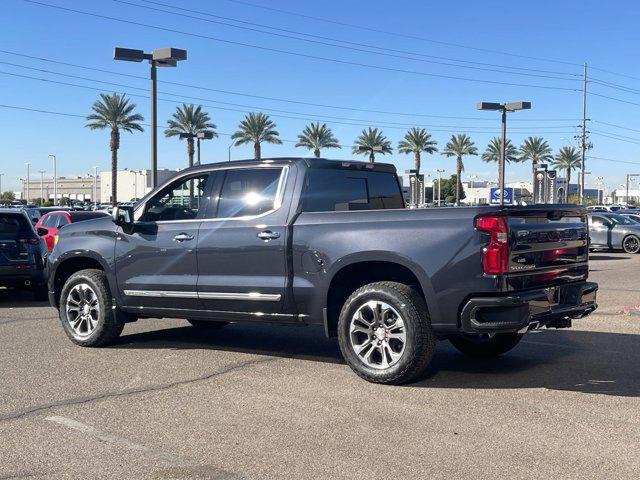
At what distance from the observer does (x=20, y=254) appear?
12.0 metres

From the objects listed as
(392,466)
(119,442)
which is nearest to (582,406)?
(392,466)

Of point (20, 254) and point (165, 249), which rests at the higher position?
Answer: point (165, 249)

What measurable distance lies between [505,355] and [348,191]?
2.36 meters

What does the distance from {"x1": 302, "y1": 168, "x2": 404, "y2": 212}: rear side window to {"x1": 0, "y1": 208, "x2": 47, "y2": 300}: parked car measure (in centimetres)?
698

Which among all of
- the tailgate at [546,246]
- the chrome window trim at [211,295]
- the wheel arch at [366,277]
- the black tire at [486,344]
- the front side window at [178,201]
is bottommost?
the black tire at [486,344]

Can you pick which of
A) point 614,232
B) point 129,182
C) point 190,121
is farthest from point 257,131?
point 129,182

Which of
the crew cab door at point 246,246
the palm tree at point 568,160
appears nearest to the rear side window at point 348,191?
the crew cab door at point 246,246

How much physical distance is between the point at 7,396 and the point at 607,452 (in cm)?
448

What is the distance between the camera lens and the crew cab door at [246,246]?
6.75 metres

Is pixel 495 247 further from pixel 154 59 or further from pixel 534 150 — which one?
pixel 534 150

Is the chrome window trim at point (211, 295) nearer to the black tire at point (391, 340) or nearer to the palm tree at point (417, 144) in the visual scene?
the black tire at point (391, 340)

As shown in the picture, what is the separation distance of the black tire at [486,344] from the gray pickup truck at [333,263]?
14 mm

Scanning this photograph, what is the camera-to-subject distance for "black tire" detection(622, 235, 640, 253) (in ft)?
83.3

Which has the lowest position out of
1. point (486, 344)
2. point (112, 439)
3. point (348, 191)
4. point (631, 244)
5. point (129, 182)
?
point (112, 439)
